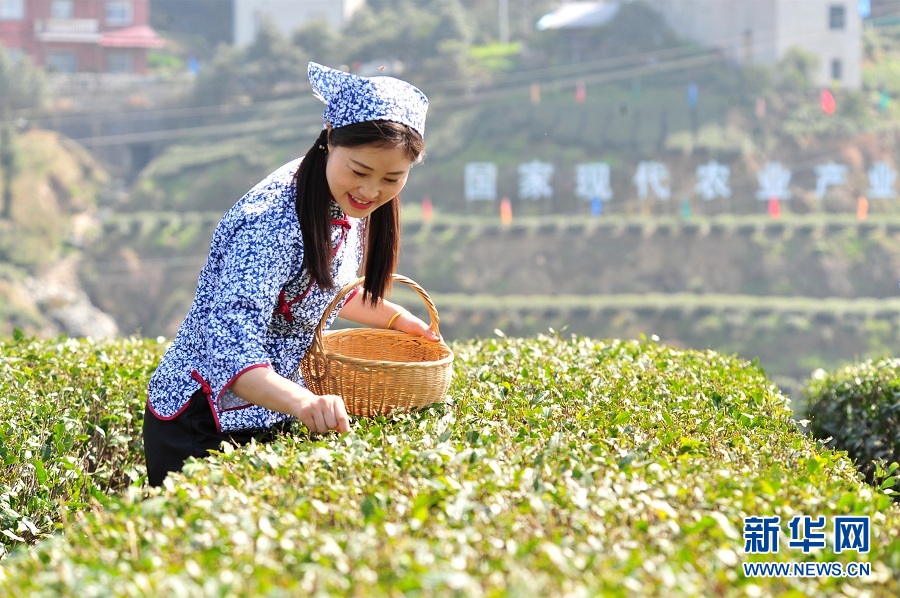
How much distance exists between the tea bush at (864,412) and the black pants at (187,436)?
1.79 meters

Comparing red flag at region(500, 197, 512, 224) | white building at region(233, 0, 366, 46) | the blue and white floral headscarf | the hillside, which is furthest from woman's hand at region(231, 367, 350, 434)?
white building at region(233, 0, 366, 46)

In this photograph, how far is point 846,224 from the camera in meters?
33.4

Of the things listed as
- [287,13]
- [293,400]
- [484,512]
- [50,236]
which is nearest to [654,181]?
[287,13]

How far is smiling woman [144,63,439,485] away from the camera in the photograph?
2.13m

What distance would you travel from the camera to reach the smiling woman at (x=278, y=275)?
213 cm

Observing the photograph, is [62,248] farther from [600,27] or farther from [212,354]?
[212,354]

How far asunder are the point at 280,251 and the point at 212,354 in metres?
0.24

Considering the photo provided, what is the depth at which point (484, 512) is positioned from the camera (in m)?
1.60

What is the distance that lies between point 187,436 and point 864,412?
2176 mm

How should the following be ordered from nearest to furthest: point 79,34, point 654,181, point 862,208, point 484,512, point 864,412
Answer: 1. point 484,512
2. point 864,412
3. point 862,208
4. point 654,181
5. point 79,34

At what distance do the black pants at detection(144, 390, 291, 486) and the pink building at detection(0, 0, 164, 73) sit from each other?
129ft

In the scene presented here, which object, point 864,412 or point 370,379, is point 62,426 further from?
point 864,412

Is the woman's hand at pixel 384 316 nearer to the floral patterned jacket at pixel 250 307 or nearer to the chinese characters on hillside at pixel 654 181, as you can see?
the floral patterned jacket at pixel 250 307

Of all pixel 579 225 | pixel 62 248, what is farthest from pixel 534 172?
pixel 62 248
